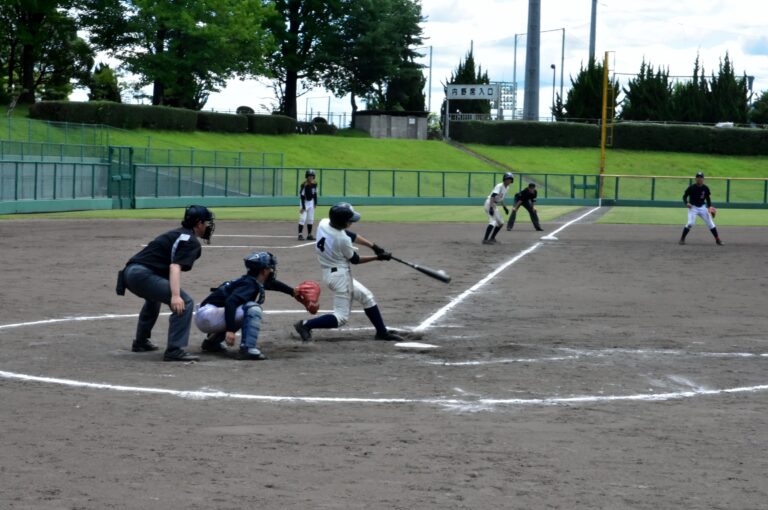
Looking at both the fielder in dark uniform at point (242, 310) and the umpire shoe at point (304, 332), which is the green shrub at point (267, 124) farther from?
the fielder in dark uniform at point (242, 310)

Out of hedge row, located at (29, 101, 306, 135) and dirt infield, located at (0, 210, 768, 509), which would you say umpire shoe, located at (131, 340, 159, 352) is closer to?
dirt infield, located at (0, 210, 768, 509)

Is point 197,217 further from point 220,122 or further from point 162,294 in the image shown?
point 220,122

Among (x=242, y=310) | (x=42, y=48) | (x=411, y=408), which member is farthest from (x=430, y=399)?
(x=42, y=48)

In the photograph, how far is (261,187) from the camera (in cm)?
6072

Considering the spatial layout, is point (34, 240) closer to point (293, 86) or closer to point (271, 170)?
point (271, 170)

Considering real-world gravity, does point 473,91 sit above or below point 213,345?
above

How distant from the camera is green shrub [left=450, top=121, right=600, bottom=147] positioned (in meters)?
89.8

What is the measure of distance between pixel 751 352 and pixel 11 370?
298 inches

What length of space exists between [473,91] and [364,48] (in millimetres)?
9750

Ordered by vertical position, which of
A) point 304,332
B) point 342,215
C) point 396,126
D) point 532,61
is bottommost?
point 304,332

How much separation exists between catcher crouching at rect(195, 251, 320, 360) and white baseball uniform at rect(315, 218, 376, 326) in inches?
31.9

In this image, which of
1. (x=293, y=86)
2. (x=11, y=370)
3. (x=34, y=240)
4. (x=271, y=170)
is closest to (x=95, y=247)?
(x=34, y=240)

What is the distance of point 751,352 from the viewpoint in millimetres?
12266

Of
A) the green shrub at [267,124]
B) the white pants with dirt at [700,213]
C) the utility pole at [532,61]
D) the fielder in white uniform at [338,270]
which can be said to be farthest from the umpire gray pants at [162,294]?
the utility pole at [532,61]
